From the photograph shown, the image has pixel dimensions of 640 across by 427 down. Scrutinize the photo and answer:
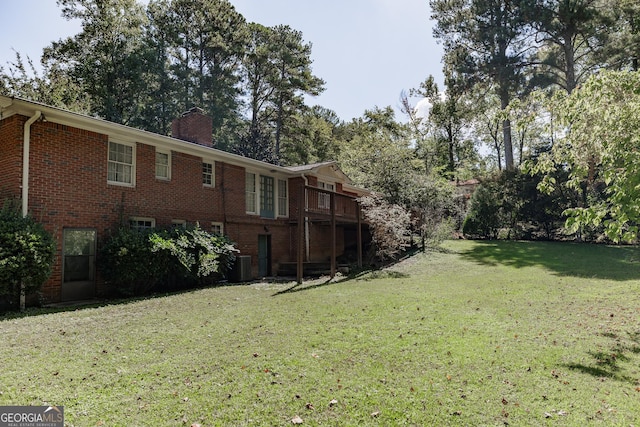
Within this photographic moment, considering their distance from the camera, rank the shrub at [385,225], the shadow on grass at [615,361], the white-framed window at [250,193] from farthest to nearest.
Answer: the shrub at [385,225] < the white-framed window at [250,193] < the shadow on grass at [615,361]

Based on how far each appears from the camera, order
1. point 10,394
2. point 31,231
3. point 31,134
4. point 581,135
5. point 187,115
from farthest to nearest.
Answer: point 187,115, point 31,134, point 31,231, point 581,135, point 10,394

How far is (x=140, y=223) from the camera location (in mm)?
10852

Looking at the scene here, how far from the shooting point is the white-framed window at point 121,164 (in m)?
10.2

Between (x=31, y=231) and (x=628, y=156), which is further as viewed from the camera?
(x=31, y=231)

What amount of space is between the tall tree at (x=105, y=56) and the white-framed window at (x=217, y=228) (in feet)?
55.5

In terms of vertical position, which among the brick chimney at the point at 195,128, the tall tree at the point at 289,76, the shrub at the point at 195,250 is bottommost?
the shrub at the point at 195,250

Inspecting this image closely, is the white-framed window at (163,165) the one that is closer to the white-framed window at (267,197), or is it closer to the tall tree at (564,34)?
the white-framed window at (267,197)

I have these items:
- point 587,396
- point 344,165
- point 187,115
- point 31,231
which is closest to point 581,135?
point 587,396

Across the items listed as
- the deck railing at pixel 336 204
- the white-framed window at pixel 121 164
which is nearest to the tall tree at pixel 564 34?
the deck railing at pixel 336 204

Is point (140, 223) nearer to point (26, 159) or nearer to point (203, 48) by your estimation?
point (26, 159)

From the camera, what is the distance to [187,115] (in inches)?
603

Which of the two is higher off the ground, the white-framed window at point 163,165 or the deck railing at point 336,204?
the white-framed window at point 163,165

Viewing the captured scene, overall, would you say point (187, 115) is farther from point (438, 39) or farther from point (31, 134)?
point (438, 39)

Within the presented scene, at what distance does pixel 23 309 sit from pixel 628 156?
11.4 metres
